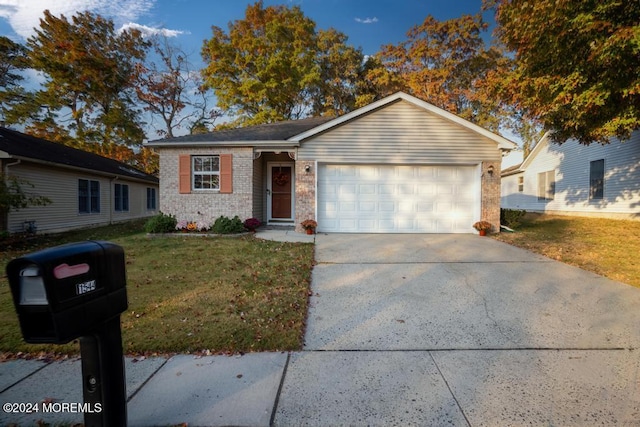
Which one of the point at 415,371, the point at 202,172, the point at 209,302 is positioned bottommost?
the point at 415,371

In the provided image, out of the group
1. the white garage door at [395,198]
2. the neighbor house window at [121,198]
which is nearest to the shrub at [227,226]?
the white garage door at [395,198]

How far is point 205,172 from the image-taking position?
34.5 feet

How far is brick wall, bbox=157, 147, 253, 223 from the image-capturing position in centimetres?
1031

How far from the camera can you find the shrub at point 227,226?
9.59 meters

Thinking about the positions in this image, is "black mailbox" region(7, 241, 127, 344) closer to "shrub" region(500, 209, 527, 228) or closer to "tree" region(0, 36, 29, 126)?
"shrub" region(500, 209, 527, 228)

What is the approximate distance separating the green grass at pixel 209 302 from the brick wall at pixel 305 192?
2549 mm

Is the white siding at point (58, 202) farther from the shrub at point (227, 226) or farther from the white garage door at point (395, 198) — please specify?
Result: the white garage door at point (395, 198)

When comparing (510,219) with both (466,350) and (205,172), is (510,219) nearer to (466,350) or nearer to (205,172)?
(466,350)

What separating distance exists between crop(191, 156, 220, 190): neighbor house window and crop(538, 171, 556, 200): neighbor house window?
1847 cm

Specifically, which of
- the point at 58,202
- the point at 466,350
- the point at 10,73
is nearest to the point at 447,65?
the point at 466,350

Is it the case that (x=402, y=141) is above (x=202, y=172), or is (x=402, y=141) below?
above

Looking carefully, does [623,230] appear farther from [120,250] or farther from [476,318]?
[120,250]

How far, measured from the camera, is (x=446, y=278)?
520 centimetres

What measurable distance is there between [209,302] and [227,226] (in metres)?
5.78
